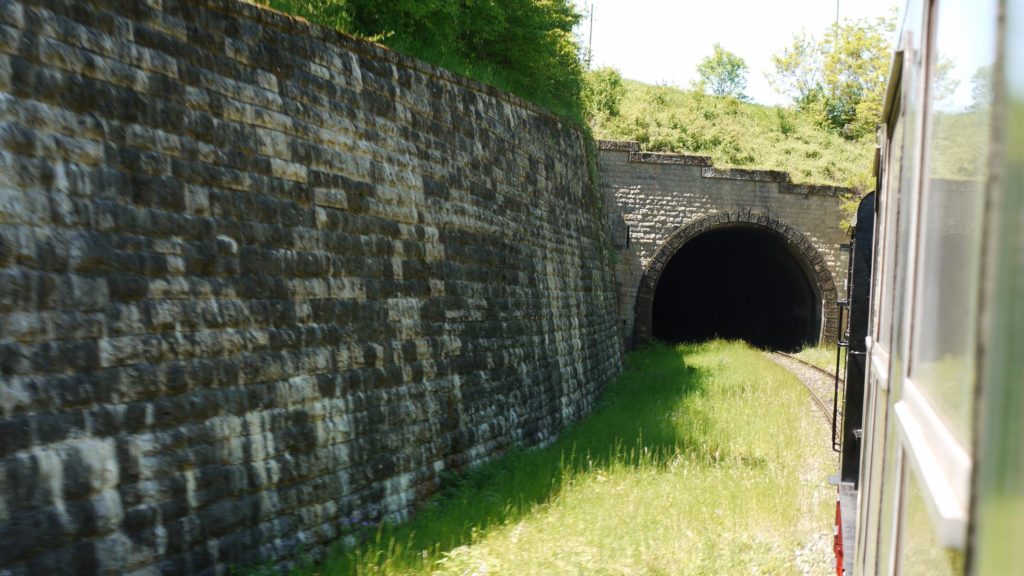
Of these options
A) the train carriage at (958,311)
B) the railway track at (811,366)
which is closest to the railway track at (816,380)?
the railway track at (811,366)

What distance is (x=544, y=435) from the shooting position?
12.6m

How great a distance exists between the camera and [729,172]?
80.4 ft

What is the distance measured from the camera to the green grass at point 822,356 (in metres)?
20.6

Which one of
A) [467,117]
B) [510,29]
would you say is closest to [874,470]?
[467,117]

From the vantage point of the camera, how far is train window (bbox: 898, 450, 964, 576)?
1.51 meters

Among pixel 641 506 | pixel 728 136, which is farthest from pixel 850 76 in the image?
pixel 641 506

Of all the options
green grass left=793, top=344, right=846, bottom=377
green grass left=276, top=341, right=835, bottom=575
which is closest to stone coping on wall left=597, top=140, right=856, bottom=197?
green grass left=793, top=344, right=846, bottom=377

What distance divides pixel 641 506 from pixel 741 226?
17.5 m

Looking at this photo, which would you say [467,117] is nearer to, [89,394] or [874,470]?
[89,394]

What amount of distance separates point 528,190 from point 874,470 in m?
10.1

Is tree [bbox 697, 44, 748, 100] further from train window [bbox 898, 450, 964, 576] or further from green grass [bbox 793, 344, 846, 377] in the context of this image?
train window [bbox 898, 450, 964, 576]

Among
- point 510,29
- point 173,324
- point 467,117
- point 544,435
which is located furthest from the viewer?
point 510,29

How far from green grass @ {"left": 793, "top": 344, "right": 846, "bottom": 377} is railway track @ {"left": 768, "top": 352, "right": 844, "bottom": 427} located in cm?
19

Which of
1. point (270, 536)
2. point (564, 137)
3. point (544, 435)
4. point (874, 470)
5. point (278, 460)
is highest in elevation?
point (564, 137)
